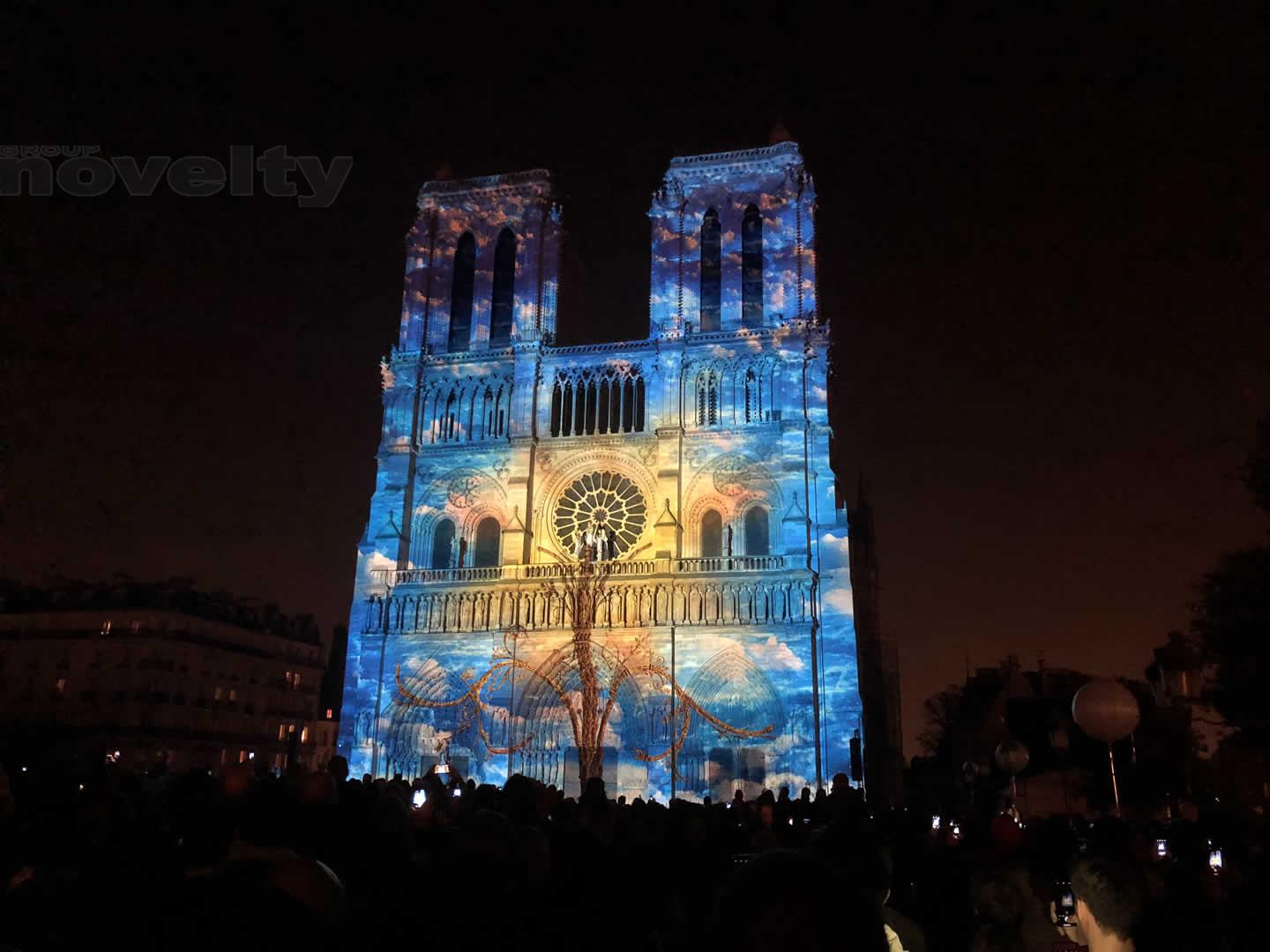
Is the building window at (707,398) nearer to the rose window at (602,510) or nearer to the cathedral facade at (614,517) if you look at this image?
the cathedral facade at (614,517)

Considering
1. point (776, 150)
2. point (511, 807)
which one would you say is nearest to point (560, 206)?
point (776, 150)

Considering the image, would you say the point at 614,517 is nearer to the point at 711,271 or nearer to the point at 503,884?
the point at 711,271

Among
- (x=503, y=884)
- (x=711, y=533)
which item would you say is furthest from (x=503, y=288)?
(x=503, y=884)

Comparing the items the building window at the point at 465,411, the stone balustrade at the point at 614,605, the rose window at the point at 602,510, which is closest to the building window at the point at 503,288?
the building window at the point at 465,411

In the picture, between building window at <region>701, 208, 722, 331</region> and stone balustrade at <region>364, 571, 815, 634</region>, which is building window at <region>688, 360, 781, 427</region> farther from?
stone balustrade at <region>364, 571, 815, 634</region>

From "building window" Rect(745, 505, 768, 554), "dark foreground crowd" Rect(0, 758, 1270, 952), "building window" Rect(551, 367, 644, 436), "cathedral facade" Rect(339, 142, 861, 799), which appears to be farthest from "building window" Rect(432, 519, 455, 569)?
"dark foreground crowd" Rect(0, 758, 1270, 952)
